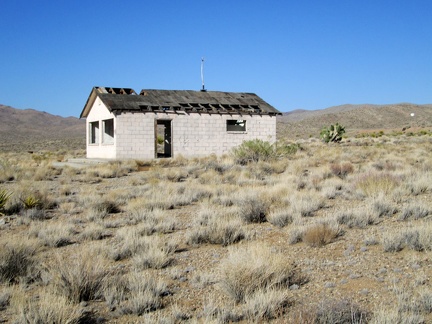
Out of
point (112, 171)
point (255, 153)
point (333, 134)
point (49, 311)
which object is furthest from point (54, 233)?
point (333, 134)

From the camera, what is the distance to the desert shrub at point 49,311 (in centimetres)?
406

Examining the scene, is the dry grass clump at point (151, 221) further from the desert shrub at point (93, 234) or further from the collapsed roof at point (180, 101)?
the collapsed roof at point (180, 101)

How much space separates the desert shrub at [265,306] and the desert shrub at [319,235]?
90.2 inches

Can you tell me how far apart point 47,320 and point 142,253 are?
2489 millimetres

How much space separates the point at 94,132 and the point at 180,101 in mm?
8075

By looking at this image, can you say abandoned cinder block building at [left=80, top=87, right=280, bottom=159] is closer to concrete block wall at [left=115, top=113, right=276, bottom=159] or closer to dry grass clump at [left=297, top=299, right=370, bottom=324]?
concrete block wall at [left=115, top=113, right=276, bottom=159]

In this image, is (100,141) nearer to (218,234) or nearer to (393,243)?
(218,234)

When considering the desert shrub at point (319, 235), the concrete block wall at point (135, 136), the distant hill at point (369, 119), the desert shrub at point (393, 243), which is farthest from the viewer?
the distant hill at point (369, 119)

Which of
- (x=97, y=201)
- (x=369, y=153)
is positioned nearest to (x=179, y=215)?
(x=97, y=201)

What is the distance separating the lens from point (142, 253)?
21.1 ft

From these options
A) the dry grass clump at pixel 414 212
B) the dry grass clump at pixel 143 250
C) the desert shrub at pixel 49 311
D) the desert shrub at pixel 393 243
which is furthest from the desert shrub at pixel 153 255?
the dry grass clump at pixel 414 212

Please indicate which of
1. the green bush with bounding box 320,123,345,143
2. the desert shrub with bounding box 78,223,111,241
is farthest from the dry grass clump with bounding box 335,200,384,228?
the green bush with bounding box 320,123,345,143

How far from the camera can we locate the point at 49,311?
409 centimetres

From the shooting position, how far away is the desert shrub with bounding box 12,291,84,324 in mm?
4062
